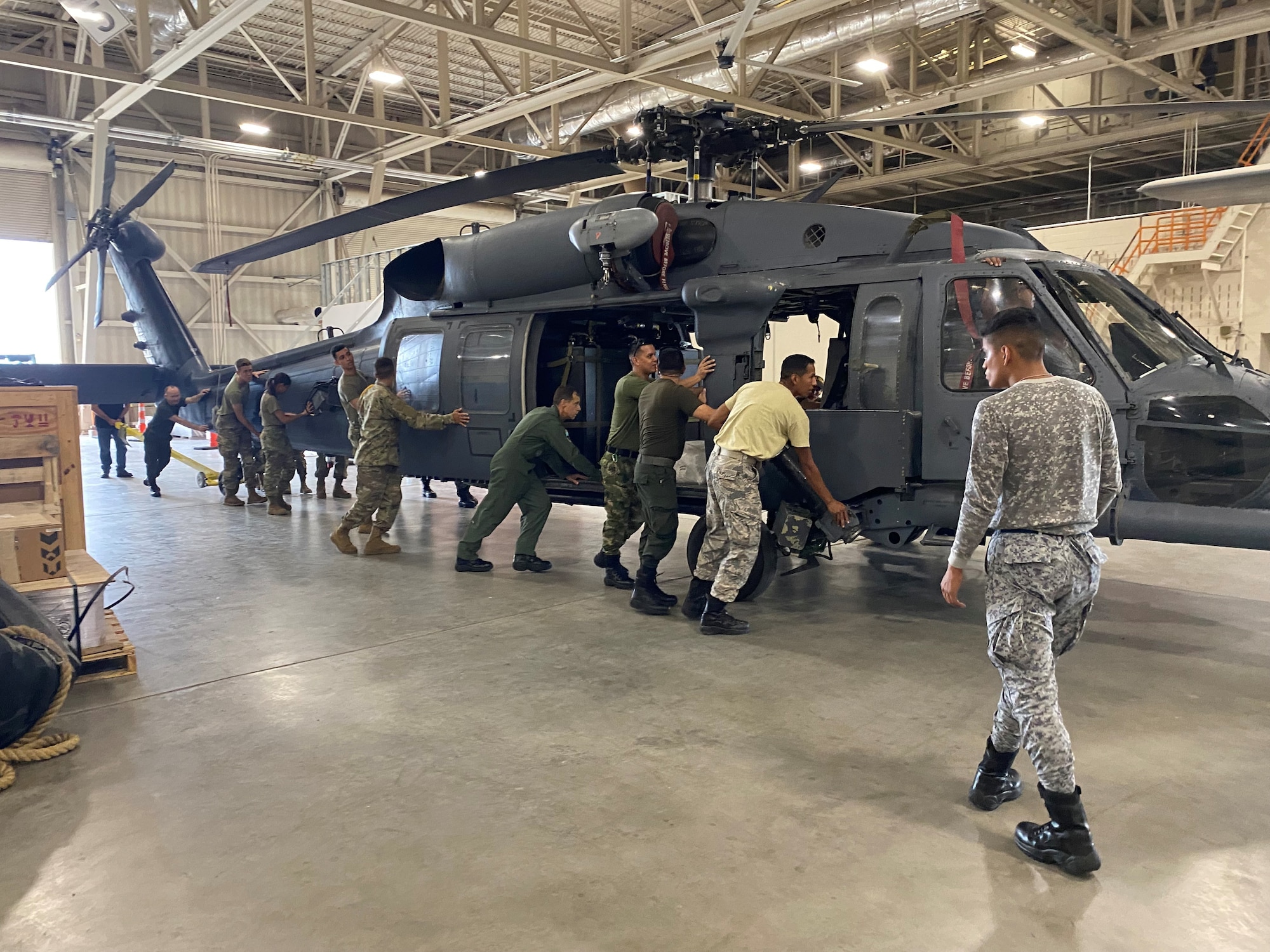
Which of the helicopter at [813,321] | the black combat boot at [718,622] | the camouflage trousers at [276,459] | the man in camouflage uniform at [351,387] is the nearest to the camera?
the helicopter at [813,321]

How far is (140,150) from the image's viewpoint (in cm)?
2017

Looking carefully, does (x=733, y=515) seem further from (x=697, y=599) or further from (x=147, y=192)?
(x=147, y=192)

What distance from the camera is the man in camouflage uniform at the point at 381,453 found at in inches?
293

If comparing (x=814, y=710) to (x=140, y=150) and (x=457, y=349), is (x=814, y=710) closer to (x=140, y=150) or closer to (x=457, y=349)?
(x=457, y=349)

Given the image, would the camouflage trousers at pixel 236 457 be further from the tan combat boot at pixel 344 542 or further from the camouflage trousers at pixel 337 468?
the tan combat boot at pixel 344 542

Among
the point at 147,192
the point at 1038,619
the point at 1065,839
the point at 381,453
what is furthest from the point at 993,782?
the point at 147,192

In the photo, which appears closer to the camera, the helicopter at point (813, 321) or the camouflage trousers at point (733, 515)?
the helicopter at point (813, 321)

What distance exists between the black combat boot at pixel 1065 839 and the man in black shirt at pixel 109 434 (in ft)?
43.7

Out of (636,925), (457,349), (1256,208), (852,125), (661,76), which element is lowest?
(636,925)

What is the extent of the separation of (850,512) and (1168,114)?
50.5 ft

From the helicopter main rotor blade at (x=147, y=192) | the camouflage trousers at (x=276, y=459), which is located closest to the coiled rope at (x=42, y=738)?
the camouflage trousers at (x=276, y=459)

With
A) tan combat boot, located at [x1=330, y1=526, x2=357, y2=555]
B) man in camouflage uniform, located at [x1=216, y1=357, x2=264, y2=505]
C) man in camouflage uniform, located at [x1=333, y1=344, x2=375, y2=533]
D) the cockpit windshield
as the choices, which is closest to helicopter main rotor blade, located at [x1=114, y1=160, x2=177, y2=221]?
man in camouflage uniform, located at [x1=216, y1=357, x2=264, y2=505]

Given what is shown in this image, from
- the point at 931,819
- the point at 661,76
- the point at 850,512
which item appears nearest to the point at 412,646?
the point at 850,512

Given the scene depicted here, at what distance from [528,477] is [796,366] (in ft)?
8.06
